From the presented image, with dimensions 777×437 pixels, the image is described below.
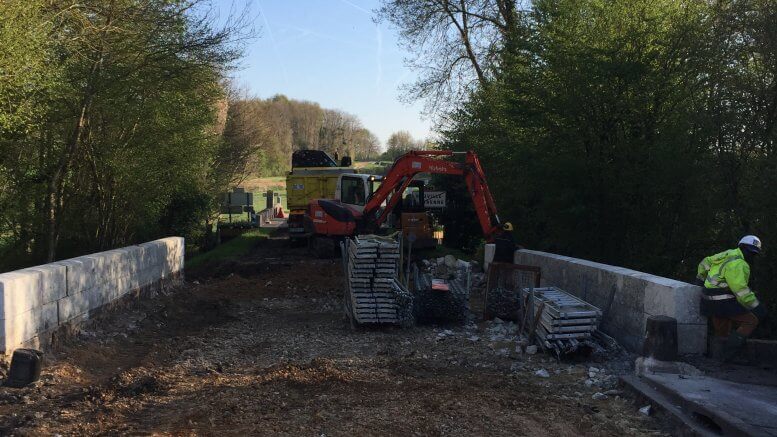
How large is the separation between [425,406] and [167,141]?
14.6m

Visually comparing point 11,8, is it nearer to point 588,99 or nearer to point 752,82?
point 588,99

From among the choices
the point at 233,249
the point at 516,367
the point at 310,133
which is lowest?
the point at 233,249

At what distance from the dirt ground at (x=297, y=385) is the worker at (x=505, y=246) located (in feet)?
7.69

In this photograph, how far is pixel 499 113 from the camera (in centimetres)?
1778

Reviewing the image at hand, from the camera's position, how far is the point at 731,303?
6.85 metres

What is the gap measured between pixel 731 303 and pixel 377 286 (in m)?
5.02

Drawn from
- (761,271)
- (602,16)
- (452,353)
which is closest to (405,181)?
(602,16)

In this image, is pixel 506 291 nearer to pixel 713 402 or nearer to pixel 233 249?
pixel 713 402

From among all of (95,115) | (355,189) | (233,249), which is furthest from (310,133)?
(95,115)

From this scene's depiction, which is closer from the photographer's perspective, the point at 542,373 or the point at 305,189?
the point at 542,373

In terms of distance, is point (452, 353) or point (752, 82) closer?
point (452, 353)

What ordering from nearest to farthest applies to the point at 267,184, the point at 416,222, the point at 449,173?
the point at 449,173 < the point at 416,222 < the point at 267,184

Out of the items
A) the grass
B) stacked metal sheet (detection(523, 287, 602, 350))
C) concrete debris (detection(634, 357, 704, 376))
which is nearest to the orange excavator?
the grass

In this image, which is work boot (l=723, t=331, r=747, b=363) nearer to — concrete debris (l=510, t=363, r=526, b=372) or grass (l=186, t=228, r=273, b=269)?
concrete debris (l=510, t=363, r=526, b=372)
